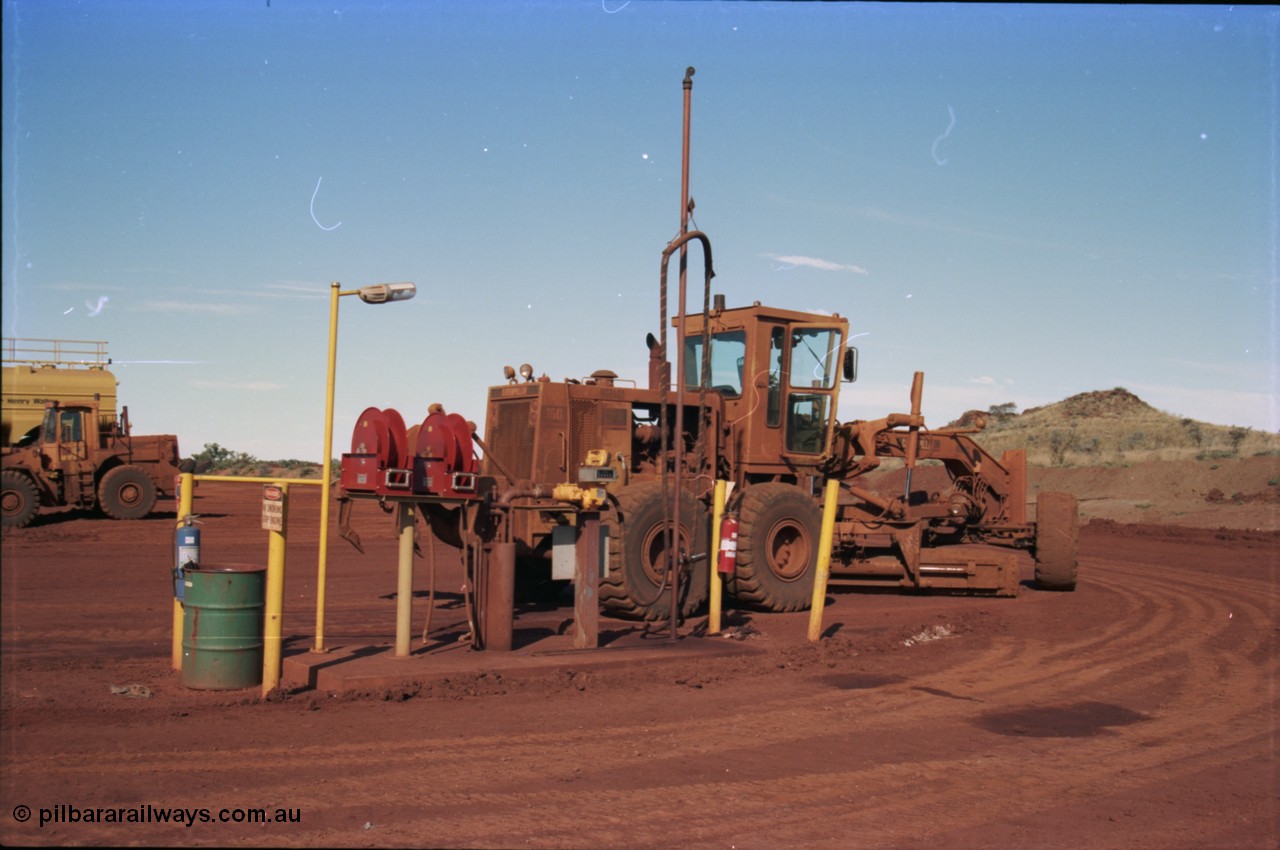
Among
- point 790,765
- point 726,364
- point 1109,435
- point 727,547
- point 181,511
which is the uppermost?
point 1109,435

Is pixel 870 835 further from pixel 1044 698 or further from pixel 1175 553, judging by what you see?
pixel 1175 553

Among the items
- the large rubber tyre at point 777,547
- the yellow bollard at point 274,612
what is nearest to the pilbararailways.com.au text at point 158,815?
the yellow bollard at point 274,612

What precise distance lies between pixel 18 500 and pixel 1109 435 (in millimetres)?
61415

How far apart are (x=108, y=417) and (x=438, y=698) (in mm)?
22953

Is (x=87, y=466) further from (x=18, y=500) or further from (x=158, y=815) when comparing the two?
(x=158, y=815)

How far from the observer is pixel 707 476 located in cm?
1527

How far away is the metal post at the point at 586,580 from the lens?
1148cm

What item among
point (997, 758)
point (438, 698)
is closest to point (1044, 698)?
point (997, 758)

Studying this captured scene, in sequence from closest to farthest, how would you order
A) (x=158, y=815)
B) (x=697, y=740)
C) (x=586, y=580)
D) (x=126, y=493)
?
(x=158, y=815), (x=697, y=740), (x=586, y=580), (x=126, y=493)

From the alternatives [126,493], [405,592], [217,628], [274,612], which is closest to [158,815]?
[274,612]

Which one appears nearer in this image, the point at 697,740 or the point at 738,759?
the point at 738,759

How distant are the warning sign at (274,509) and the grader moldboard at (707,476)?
893mm

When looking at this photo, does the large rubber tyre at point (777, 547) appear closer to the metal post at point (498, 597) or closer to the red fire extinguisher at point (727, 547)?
the red fire extinguisher at point (727, 547)

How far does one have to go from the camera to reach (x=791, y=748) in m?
8.30
